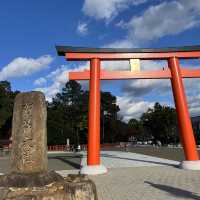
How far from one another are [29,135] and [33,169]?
23.7 inches

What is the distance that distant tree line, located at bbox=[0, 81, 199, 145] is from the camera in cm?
6912

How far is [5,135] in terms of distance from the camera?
70438 millimetres

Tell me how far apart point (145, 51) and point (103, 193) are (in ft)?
30.8

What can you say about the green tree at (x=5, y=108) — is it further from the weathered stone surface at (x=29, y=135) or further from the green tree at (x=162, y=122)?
the weathered stone surface at (x=29, y=135)

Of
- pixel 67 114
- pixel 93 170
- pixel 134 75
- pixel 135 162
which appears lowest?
pixel 93 170

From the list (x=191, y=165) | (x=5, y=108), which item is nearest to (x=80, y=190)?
(x=191, y=165)

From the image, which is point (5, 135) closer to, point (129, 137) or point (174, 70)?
point (129, 137)

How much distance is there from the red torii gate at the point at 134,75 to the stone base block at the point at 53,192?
34.0 ft

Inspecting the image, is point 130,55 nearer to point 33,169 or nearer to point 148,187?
point 148,187

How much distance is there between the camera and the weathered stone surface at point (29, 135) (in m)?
6.57

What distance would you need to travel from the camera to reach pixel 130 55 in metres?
18.5

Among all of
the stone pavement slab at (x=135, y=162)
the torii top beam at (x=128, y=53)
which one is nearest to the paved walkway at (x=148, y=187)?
the stone pavement slab at (x=135, y=162)

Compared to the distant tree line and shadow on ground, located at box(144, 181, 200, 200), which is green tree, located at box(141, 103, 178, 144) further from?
shadow on ground, located at box(144, 181, 200, 200)

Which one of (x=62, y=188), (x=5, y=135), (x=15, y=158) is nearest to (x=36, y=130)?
(x=15, y=158)
